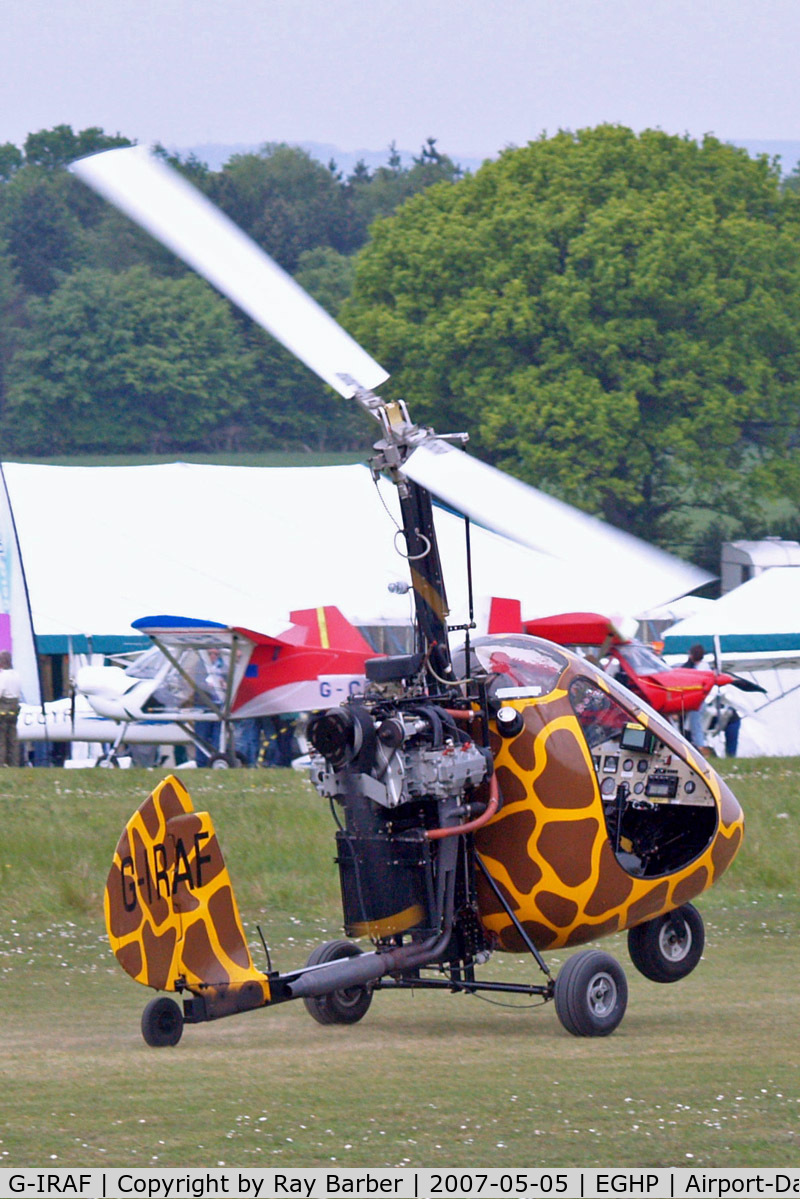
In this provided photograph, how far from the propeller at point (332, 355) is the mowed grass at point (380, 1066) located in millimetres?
2138

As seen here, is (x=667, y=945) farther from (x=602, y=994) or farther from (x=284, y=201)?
(x=284, y=201)

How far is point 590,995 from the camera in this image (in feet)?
29.5

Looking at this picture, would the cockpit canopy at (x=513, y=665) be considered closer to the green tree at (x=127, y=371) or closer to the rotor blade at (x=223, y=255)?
the rotor blade at (x=223, y=255)

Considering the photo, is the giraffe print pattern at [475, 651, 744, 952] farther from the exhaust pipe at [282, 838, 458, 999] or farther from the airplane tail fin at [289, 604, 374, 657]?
the airplane tail fin at [289, 604, 374, 657]

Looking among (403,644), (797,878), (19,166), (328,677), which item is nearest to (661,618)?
(403,644)

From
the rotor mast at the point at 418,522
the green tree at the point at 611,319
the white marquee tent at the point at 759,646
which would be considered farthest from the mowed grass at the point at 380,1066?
the green tree at the point at 611,319

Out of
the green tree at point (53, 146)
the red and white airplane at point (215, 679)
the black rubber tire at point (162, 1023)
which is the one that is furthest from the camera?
the green tree at point (53, 146)

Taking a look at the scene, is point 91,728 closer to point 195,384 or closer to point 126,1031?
point 126,1031

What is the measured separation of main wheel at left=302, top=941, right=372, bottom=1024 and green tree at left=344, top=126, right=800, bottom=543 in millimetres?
45649

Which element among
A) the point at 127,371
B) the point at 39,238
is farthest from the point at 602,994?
the point at 39,238

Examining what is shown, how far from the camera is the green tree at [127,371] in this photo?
84438 millimetres

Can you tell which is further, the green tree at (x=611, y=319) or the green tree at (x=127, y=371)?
the green tree at (x=127, y=371)

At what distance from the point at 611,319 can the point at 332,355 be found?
163ft

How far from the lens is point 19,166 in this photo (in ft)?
396
